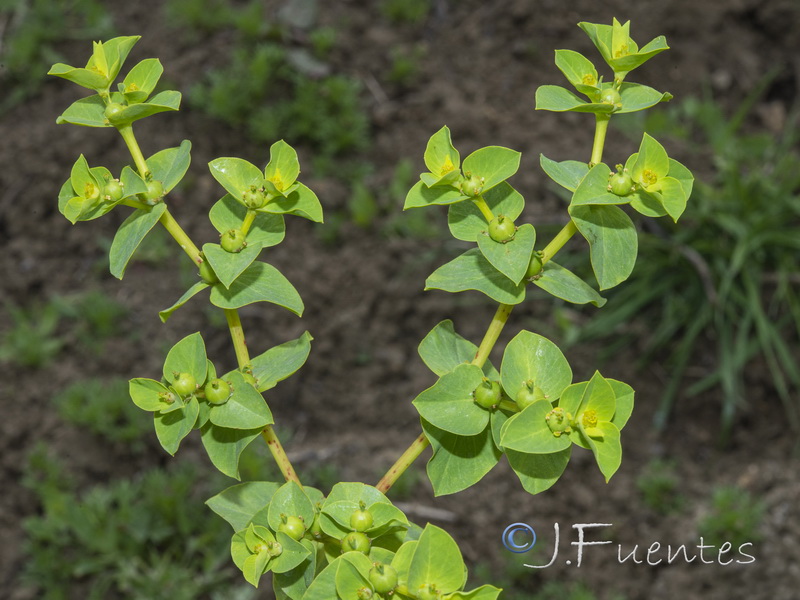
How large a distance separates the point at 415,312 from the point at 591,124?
1047 mm

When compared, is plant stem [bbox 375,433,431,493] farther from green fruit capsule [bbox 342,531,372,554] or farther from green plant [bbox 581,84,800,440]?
green plant [bbox 581,84,800,440]

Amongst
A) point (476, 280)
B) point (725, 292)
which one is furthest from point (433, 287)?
point (725, 292)

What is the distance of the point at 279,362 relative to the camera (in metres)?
1.18

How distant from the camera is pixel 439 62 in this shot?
140 inches

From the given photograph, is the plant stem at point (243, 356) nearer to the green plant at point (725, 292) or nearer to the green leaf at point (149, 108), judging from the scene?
the green leaf at point (149, 108)

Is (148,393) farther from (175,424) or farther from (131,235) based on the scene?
(131,235)

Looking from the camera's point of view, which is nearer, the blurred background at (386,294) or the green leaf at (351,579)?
the green leaf at (351,579)

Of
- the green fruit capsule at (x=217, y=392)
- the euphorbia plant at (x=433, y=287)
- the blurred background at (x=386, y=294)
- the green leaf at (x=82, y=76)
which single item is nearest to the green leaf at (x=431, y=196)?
the euphorbia plant at (x=433, y=287)

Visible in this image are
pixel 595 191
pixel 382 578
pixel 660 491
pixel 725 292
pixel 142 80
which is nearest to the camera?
pixel 382 578

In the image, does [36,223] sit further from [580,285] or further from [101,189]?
[580,285]

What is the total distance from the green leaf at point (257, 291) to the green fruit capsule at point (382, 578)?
0.31 m

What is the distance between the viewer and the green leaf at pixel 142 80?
3.64 feet

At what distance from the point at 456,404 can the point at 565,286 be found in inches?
7.9

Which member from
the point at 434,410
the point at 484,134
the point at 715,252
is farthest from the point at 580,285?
the point at 484,134
